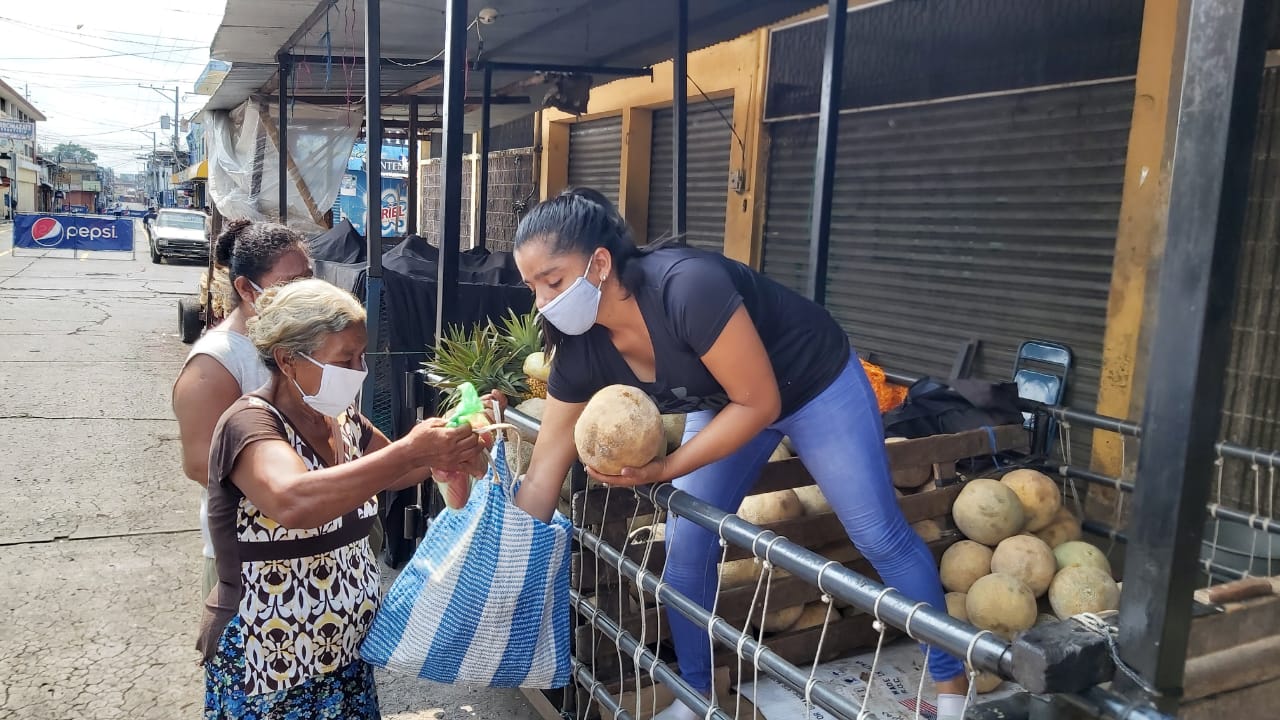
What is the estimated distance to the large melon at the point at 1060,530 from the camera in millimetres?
3668

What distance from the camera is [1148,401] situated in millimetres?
1424

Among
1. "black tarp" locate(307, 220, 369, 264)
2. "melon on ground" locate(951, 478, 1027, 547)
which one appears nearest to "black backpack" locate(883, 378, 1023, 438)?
"melon on ground" locate(951, 478, 1027, 547)

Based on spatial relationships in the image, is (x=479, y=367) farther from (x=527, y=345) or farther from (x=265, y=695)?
(x=265, y=695)

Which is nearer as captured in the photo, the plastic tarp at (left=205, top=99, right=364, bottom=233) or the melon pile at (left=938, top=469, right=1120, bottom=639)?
the melon pile at (left=938, top=469, right=1120, bottom=639)

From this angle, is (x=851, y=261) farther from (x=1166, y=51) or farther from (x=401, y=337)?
(x=401, y=337)

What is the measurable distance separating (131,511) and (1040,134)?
6.49 m

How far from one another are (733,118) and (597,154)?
3.34 metres

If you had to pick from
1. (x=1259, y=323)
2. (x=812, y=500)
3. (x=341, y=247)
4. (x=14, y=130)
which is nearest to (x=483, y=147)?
(x=341, y=247)

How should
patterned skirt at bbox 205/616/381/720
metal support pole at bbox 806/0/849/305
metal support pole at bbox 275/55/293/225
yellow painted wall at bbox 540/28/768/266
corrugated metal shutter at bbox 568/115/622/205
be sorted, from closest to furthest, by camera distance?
patterned skirt at bbox 205/616/381/720 → metal support pole at bbox 806/0/849/305 → metal support pole at bbox 275/55/293/225 → yellow painted wall at bbox 540/28/768/266 → corrugated metal shutter at bbox 568/115/622/205

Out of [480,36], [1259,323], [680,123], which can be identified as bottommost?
[1259,323]

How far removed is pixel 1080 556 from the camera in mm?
3422

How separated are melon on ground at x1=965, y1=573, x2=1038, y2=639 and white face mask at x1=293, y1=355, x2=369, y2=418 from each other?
2254 millimetres

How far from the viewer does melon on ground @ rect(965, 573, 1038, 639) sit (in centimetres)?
315

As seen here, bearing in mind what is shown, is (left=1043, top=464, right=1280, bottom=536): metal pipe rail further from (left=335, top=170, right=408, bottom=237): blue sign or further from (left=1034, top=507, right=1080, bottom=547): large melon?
(left=335, top=170, right=408, bottom=237): blue sign
